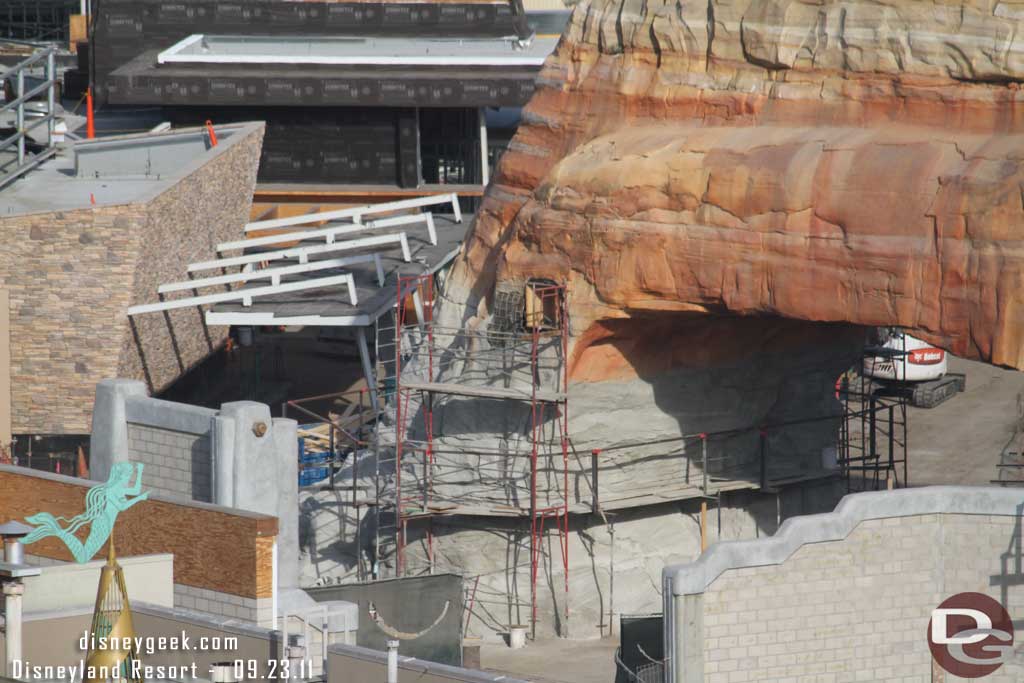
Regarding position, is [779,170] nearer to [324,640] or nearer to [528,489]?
[528,489]

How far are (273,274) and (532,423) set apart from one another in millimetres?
9312

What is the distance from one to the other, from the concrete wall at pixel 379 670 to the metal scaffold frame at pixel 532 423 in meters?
11.0

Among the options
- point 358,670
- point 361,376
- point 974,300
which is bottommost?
point 361,376

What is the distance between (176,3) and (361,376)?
15.1m

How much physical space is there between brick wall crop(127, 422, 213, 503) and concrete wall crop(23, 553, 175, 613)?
117 inches

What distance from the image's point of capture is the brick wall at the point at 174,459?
27.3 metres

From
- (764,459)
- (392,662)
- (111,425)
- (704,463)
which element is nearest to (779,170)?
(704,463)

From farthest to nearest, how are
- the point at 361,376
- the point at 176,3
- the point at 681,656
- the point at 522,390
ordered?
the point at 176,3 → the point at 361,376 → the point at 522,390 → the point at 681,656

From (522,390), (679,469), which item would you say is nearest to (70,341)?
(522,390)

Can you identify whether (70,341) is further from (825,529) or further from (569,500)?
(825,529)

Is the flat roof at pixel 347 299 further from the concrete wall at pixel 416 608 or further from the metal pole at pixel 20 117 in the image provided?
the concrete wall at pixel 416 608

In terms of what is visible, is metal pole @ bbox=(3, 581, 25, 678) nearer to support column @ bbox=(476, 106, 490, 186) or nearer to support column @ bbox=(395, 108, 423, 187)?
support column @ bbox=(395, 108, 423, 187)

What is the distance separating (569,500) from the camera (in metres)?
32.6

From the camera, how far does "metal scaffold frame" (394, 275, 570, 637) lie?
1239 inches
